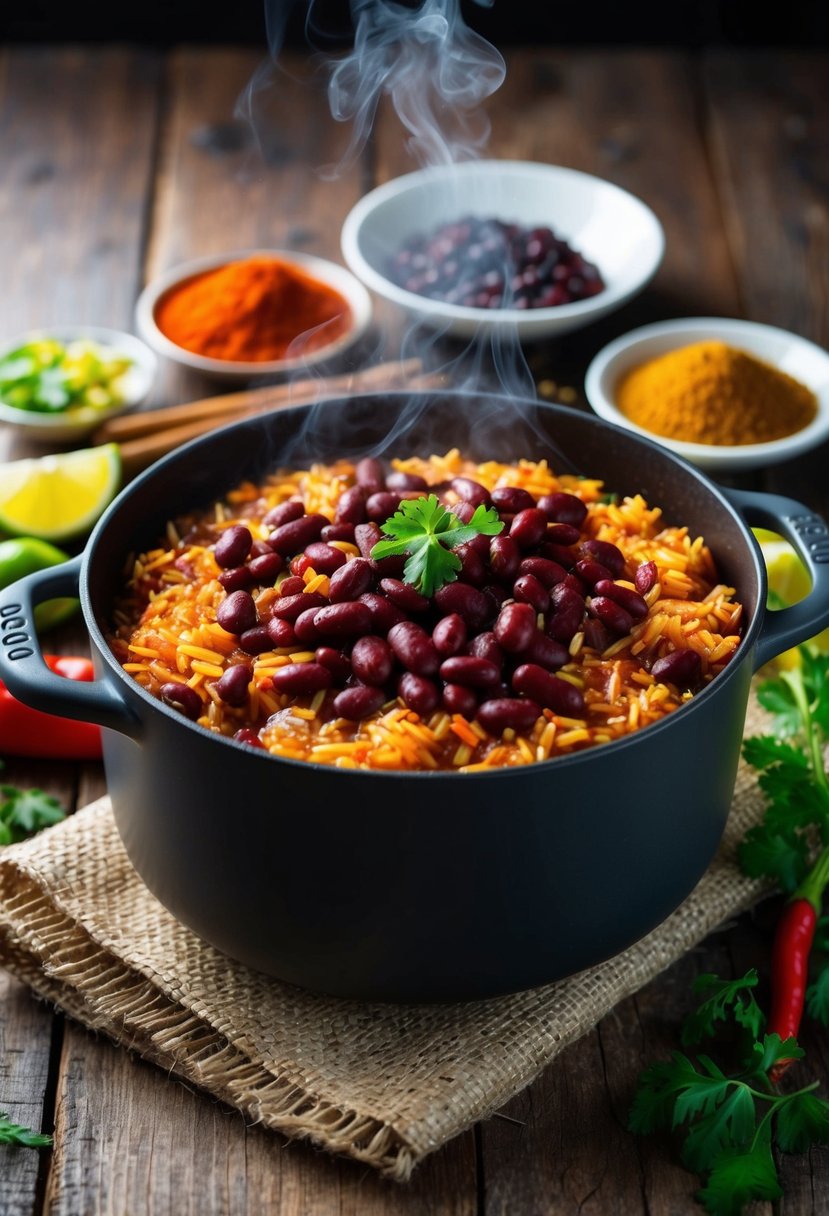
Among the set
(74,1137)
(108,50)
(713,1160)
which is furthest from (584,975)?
(108,50)

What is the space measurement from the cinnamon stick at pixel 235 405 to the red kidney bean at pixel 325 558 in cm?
167

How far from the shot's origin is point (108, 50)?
668cm

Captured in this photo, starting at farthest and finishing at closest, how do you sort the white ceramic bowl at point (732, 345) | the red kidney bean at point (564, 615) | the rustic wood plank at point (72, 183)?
the rustic wood plank at point (72, 183) < the white ceramic bowl at point (732, 345) < the red kidney bean at point (564, 615)

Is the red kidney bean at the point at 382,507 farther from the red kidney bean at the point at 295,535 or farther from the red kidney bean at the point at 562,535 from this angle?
the red kidney bean at the point at 562,535

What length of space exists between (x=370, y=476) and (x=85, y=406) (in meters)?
1.78

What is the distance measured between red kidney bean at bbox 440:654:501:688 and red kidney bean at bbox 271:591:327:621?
33 cm

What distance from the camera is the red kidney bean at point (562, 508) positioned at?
297cm

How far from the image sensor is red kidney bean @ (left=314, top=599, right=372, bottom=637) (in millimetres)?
2609

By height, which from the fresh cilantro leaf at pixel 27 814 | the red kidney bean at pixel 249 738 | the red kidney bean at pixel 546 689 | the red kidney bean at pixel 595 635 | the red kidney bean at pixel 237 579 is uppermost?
the red kidney bean at pixel 546 689

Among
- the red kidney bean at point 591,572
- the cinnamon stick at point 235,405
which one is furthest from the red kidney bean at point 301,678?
the cinnamon stick at point 235,405

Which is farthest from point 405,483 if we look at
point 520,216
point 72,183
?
point 72,183

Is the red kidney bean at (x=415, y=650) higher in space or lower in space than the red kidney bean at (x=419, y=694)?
higher

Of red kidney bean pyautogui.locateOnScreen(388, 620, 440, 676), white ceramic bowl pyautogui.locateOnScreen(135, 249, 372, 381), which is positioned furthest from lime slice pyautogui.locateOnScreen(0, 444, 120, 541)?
red kidney bean pyautogui.locateOnScreen(388, 620, 440, 676)

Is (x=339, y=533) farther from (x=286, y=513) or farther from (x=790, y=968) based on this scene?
(x=790, y=968)
